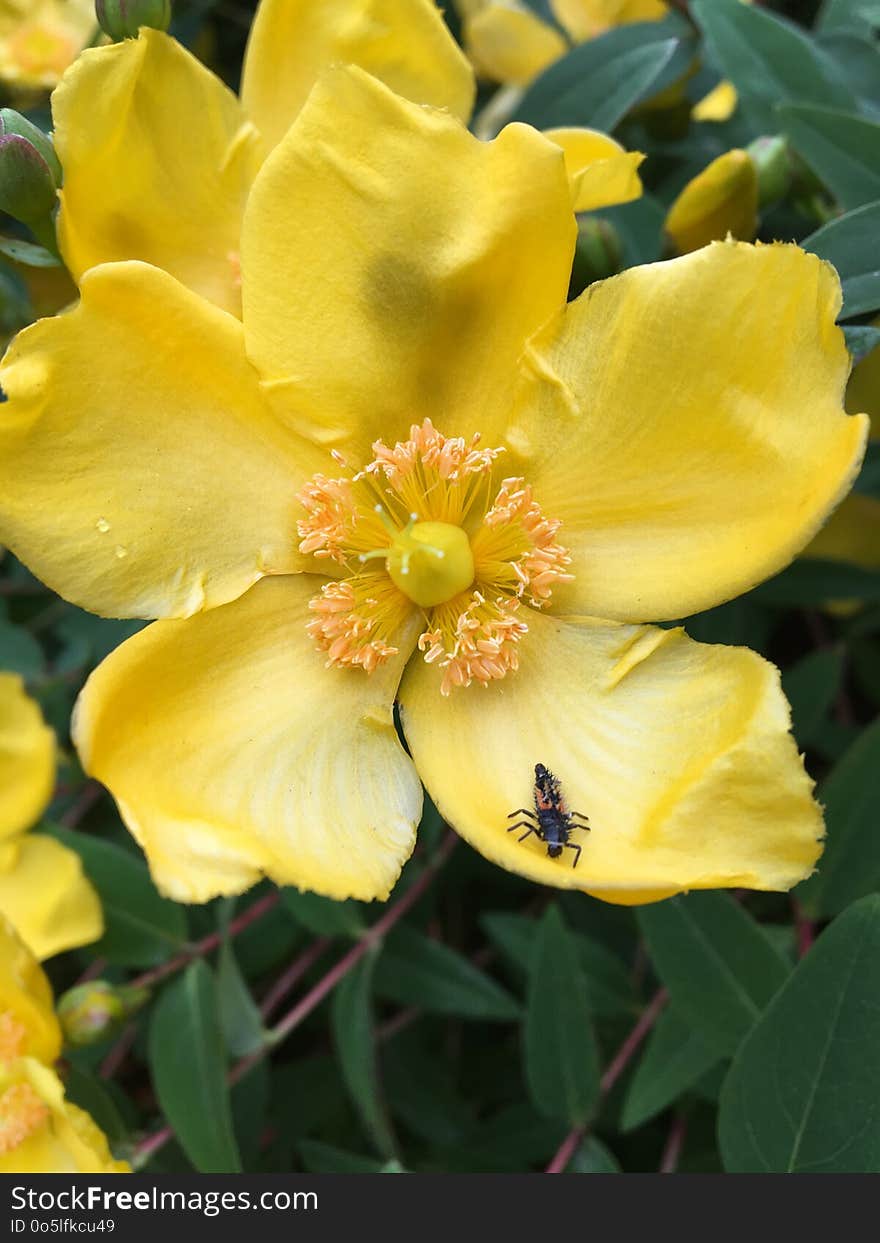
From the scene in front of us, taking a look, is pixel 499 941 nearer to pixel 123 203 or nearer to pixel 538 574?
pixel 538 574

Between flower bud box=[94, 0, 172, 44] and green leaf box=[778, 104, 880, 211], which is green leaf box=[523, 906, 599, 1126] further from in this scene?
flower bud box=[94, 0, 172, 44]

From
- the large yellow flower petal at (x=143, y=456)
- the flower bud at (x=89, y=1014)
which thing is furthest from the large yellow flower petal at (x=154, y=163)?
the flower bud at (x=89, y=1014)

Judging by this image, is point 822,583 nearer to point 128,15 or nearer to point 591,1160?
point 591,1160

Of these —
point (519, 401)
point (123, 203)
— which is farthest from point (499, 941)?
point (123, 203)

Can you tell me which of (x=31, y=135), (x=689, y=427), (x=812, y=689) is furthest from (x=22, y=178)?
(x=812, y=689)

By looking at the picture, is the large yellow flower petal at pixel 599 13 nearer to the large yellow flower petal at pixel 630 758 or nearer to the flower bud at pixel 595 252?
the flower bud at pixel 595 252

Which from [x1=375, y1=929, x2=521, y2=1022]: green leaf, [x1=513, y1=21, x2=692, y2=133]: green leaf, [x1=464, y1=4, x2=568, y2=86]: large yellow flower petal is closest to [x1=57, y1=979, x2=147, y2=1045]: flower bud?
[x1=375, y1=929, x2=521, y2=1022]: green leaf
